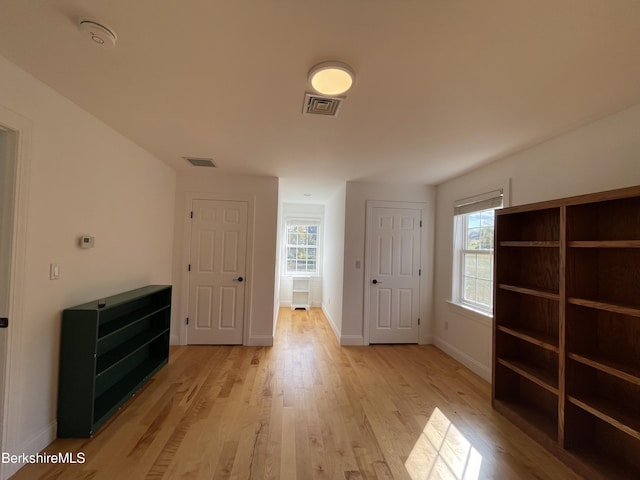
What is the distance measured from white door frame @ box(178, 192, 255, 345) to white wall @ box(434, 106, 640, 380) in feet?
9.03

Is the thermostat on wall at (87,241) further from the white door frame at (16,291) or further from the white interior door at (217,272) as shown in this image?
the white interior door at (217,272)

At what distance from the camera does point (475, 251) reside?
351 centimetres

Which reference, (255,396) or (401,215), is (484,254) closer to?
(401,215)

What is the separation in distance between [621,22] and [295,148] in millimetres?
2239

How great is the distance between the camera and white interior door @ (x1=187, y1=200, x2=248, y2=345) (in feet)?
12.9

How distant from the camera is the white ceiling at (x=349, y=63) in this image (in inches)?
47.4

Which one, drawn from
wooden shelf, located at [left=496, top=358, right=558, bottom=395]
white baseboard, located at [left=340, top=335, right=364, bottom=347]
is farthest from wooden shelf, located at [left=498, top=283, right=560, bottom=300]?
white baseboard, located at [left=340, top=335, right=364, bottom=347]

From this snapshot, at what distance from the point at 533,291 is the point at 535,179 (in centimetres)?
109

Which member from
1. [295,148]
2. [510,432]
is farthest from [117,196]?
[510,432]

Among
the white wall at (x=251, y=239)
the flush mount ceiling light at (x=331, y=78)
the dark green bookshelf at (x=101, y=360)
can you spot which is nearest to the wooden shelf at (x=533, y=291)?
the flush mount ceiling light at (x=331, y=78)

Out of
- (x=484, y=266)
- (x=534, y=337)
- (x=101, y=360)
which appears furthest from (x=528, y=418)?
(x=101, y=360)

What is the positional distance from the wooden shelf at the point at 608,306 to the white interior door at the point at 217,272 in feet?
11.4

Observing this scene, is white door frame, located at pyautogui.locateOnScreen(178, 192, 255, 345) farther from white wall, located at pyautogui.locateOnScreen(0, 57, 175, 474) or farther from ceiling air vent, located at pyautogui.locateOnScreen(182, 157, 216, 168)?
white wall, located at pyautogui.locateOnScreen(0, 57, 175, 474)

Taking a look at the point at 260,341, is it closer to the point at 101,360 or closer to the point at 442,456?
the point at 101,360
